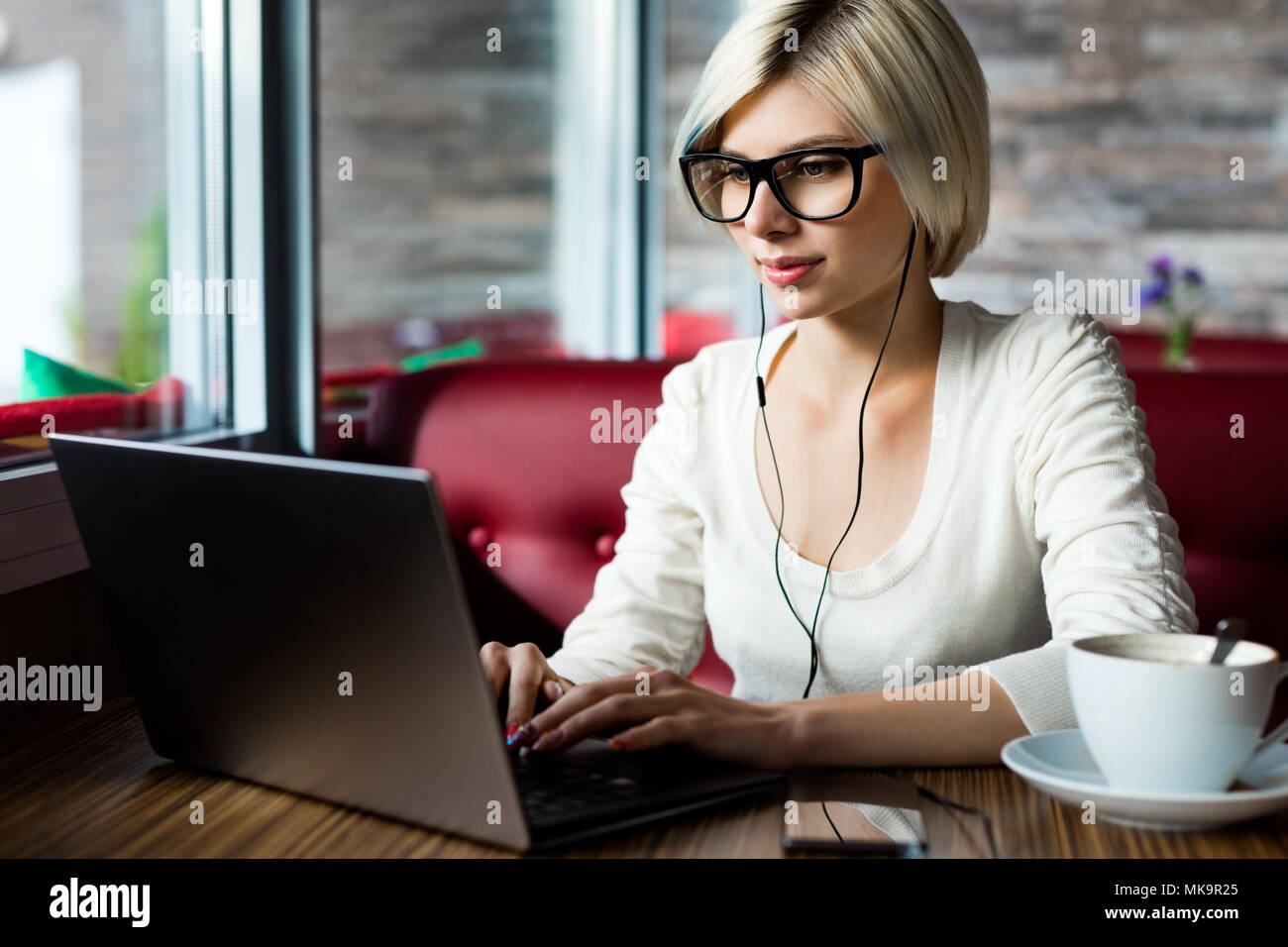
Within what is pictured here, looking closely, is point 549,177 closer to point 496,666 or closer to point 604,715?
point 496,666

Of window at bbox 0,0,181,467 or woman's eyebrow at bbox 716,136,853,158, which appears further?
window at bbox 0,0,181,467

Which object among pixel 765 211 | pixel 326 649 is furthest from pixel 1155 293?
pixel 326 649

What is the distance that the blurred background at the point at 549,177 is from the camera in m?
1.44

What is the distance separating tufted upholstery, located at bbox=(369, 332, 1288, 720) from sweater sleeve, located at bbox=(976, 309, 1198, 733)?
29 cm

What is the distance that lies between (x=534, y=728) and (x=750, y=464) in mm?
530

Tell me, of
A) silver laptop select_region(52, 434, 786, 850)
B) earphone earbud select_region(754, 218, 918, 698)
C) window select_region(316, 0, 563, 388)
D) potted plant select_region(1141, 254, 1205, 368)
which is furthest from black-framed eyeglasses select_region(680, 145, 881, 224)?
potted plant select_region(1141, 254, 1205, 368)

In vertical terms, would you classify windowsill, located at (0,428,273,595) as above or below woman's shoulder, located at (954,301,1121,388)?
below

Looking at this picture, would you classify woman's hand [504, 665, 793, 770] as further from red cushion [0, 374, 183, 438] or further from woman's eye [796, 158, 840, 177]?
red cushion [0, 374, 183, 438]

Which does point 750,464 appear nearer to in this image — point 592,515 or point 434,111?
point 592,515

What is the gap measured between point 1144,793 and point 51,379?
116 cm

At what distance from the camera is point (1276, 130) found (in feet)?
10.8

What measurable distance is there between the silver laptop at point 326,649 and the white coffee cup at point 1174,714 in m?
0.20

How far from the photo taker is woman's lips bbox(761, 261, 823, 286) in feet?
3.82
